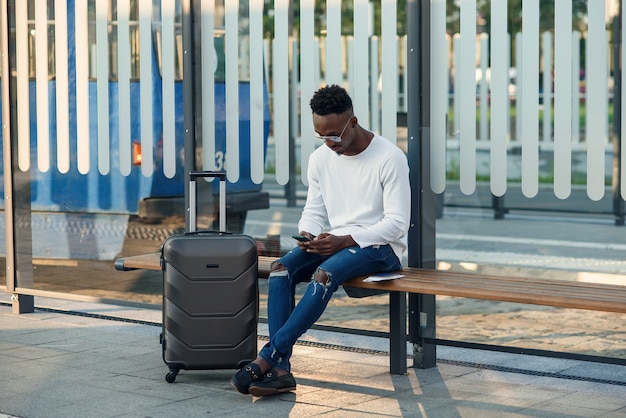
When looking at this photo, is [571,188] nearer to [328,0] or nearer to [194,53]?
[328,0]

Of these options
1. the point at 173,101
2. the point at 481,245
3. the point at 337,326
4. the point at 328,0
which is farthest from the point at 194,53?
the point at 481,245

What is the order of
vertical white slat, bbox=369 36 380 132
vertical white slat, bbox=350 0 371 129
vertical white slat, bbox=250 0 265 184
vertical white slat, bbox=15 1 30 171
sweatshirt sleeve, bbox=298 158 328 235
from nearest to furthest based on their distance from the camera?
sweatshirt sleeve, bbox=298 158 328 235
vertical white slat, bbox=350 0 371 129
vertical white slat, bbox=250 0 265 184
vertical white slat, bbox=15 1 30 171
vertical white slat, bbox=369 36 380 132

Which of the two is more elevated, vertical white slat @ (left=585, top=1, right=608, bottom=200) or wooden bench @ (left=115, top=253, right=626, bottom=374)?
vertical white slat @ (left=585, top=1, right=608, bottom=200)

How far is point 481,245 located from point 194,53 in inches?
167

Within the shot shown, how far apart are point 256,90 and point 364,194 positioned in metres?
1.40

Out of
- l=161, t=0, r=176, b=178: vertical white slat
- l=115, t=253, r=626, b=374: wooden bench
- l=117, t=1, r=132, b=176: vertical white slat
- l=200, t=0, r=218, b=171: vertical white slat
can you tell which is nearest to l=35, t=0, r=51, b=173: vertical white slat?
l=117, t=1, r=132, b=176: vertical white slat

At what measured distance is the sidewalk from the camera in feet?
16.9

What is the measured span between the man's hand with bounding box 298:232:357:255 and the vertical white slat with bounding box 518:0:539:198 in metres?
0.96

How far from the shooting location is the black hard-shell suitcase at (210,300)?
5.67m

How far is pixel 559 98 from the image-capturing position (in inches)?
227

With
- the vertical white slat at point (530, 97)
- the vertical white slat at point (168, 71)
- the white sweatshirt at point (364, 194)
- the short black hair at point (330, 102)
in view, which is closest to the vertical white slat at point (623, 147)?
the vertical white slat at point (530, 97)

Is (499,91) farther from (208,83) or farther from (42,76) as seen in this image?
(42,76)

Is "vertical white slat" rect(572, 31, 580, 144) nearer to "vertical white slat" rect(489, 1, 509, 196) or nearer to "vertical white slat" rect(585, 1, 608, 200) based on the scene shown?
"vertical white slat" rect(585, 1, 608, 200)

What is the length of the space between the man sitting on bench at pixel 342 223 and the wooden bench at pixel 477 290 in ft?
0.49
